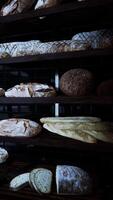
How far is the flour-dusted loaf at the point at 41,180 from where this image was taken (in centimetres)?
101

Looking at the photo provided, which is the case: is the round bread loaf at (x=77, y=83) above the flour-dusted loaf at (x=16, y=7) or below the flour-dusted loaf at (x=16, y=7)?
below

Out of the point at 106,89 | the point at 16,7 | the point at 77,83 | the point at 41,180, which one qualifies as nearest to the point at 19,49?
the point at 16,7

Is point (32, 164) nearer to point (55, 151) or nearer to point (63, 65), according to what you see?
point (55, 151)

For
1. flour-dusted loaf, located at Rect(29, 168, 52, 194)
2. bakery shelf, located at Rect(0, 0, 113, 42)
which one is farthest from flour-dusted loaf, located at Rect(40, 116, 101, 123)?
bakery shelf, located at Rect(0, 0, 113, 42)

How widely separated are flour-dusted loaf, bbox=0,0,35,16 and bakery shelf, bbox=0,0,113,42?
0.04 metres

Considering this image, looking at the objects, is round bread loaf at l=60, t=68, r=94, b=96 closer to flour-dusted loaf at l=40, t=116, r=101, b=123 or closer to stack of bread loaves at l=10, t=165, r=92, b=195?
flour-dusted loaf at l=40, t=116, r=101, b=123

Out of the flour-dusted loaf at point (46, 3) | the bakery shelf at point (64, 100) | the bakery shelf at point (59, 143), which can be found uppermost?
the flour-dusted loaf at point (46, 3)

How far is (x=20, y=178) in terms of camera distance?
1.08 meters

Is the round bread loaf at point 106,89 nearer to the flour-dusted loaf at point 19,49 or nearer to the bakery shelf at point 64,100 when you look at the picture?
the bakery shelf at point 64,100

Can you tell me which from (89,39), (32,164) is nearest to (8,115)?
(32,164)

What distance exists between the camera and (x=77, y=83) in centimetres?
98

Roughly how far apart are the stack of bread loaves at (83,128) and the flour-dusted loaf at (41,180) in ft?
0.60

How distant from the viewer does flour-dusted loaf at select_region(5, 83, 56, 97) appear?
3.37ft

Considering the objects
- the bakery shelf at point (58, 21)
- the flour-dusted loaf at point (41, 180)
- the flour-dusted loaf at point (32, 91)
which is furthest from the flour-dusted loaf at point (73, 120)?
the bakery shelf at point (58, 21)
